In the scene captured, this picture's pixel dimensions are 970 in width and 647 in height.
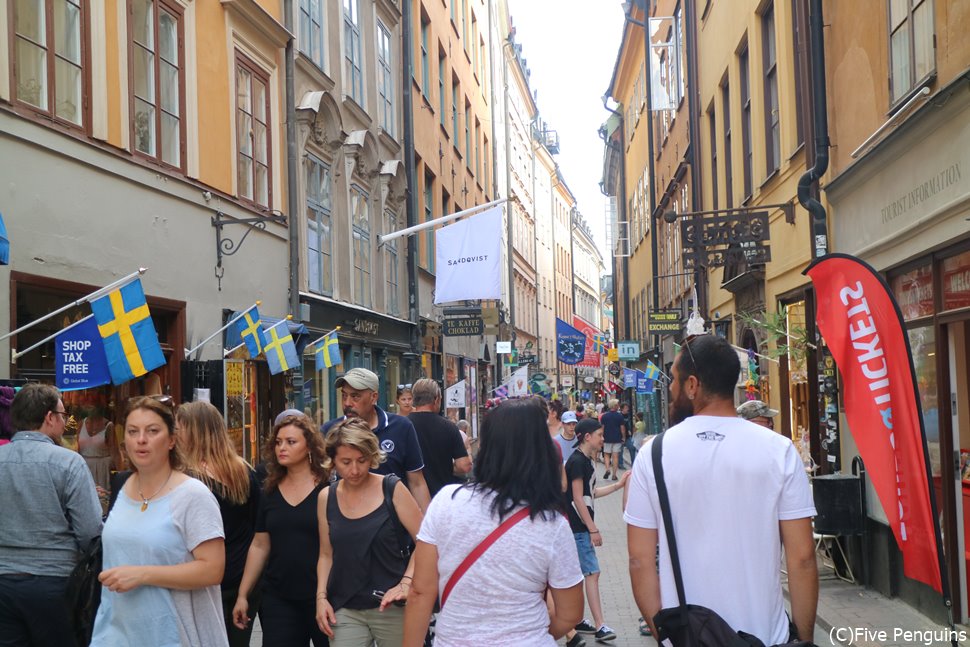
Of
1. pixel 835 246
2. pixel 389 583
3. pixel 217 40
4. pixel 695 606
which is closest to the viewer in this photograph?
pixel 695 606

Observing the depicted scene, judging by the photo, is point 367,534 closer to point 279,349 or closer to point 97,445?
point 97,445

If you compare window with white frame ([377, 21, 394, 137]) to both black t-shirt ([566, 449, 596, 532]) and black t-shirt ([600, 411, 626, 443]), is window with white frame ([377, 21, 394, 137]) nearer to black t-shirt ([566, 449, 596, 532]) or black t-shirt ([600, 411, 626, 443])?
black t-shirt ([600, 411, 626, 443])

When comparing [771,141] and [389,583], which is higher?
[771,141]

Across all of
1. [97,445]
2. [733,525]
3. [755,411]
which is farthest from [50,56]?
[733,525]

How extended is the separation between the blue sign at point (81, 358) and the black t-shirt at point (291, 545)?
144 inches

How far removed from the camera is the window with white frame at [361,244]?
20438 mm

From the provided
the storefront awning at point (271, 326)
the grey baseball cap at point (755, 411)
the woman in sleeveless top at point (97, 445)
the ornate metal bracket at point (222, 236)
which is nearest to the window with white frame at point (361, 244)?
the storefront awning at point (271, 326)

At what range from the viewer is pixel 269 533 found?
5477 mm

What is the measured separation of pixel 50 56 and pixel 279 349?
16.7ft

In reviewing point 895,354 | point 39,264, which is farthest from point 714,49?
point 895,354

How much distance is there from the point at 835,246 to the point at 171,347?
283 inches

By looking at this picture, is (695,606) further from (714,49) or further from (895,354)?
(714,49)

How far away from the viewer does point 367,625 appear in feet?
16.6
